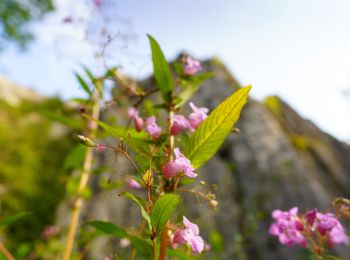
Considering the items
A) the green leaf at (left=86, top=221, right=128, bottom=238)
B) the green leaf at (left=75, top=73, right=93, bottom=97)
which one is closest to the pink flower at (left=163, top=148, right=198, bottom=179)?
the green leaf at (left=86, top=221, right=128, bottom=238)

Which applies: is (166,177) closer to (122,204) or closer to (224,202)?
(224,202)

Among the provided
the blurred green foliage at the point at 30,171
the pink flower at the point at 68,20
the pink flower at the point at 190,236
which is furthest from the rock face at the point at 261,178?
the pink flower at the point at 190,236

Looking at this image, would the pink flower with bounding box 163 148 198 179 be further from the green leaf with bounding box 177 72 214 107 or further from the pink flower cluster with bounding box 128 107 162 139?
the green leaf with bounding box 177 72 214 107

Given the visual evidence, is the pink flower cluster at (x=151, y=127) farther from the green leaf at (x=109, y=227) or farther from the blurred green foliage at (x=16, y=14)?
the blurred green foliage at (x=16, y=14)

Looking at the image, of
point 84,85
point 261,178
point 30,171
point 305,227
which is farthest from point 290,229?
point 30,171

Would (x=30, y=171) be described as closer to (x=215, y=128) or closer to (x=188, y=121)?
(x=188, y=121)

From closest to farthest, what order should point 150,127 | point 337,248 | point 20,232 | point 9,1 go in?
point 150,127
point 337,248
point 20,232
point 9,1

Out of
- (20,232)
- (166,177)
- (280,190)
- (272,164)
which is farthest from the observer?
(20,232)

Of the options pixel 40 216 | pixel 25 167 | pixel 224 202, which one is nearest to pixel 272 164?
pixel 224 202
